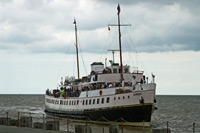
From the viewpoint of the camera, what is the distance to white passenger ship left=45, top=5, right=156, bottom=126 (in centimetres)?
4262

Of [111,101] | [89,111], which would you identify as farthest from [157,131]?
[89,111]

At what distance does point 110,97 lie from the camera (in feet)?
149

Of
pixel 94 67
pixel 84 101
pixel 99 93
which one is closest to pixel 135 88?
pixel 99 93

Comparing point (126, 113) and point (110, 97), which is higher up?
point (110, 97)

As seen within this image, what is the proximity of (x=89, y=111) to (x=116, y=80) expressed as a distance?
17.9 ft

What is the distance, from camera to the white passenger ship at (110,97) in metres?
42.6

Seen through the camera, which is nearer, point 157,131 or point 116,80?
point 157,131

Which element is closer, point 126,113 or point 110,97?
point 126,113

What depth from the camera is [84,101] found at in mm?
51312

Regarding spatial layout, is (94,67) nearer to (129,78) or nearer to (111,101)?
(129,78)

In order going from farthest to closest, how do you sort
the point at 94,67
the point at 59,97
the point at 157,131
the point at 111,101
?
the point at 59,97, the point at 94,67, the point at 111,101, the point at 157,131

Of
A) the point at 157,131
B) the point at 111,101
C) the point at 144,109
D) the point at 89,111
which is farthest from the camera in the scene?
the point at 89,111

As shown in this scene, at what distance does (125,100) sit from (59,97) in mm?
20074

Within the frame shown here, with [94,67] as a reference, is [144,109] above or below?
below
